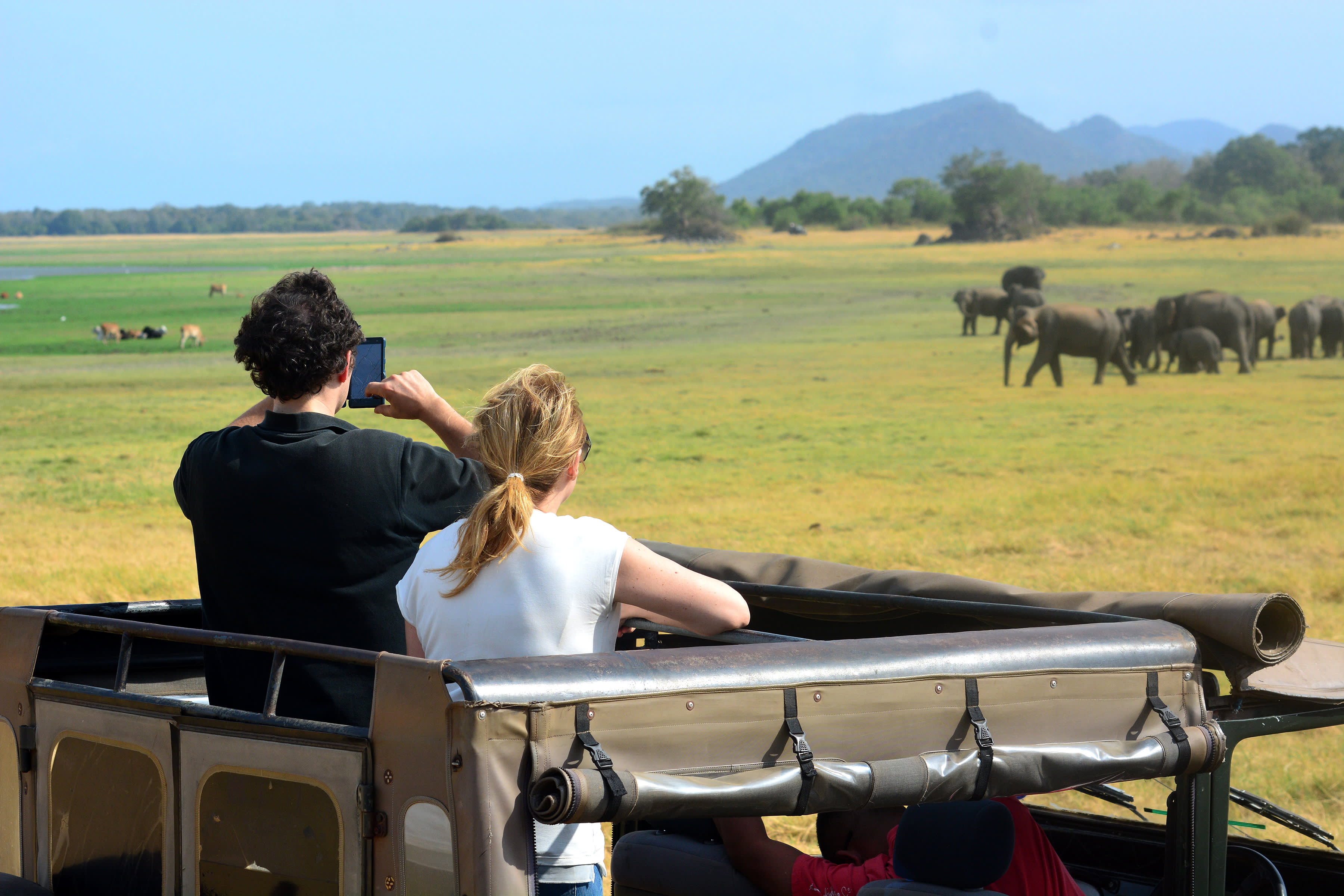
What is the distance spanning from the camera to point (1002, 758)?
2350 mm

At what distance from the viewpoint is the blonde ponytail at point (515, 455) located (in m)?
2.37

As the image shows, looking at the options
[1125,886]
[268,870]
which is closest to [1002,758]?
[268,870]

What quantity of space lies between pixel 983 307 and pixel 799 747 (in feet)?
125

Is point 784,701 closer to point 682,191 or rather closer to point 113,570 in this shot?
point 113,570

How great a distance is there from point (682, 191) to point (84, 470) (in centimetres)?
9110

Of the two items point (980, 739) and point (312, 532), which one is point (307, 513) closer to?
point (312, 532)

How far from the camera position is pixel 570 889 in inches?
87.9

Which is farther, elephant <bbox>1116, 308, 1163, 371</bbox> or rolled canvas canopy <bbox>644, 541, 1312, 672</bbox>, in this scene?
elephant <bbox>1116, 308, 1163, 371</bbox>

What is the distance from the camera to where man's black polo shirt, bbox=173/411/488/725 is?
8.71 feet

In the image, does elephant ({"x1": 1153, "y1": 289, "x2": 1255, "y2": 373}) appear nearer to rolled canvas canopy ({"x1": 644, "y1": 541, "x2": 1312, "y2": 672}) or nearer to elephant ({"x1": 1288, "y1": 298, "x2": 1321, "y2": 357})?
elephant ({"x1": 1288, "y1": 298, "x2": 1321, "y2": 357})

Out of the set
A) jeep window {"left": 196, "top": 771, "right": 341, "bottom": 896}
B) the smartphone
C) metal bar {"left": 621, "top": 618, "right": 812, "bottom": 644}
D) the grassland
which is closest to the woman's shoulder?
metal bar {"left": 621, "top": 618, "right": 812, "bottom": 644}

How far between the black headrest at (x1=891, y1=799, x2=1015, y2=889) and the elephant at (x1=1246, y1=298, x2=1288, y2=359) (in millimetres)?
30538

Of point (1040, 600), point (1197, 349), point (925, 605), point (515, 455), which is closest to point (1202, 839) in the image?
point (1040, 600)

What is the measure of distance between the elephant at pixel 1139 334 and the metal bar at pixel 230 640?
29136 millimetres
